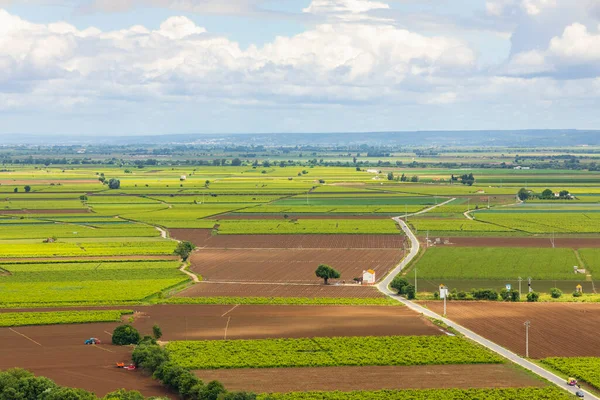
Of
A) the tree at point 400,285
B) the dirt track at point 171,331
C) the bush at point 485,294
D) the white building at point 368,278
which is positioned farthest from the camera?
the white building at point 368,278

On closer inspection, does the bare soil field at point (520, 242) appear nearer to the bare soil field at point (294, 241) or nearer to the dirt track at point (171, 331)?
the bare soil field at point (294, 241)

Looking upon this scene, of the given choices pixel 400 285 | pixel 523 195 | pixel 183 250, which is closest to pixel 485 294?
pixel 400 285

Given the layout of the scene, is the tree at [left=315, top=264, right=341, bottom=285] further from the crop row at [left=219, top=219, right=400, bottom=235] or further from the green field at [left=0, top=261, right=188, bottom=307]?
the crop row at [left=219, top=219, right=400, bottom=235]

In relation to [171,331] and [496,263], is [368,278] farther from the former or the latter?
[171,331]

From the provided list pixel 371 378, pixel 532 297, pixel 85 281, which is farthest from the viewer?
pixel 85 281

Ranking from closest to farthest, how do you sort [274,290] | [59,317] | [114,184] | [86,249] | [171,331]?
[171,331] < [59,317] < [274,290] < [86,249] < [114,184]

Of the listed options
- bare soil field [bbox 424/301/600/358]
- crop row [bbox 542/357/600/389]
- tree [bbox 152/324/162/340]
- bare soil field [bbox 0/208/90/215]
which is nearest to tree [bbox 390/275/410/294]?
bare soil field [bbox 424/301/600/358]

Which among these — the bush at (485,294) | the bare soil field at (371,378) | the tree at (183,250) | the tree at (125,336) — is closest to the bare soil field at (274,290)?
the bush at (485,294)
